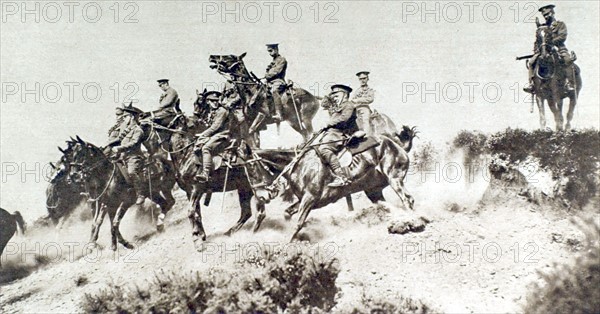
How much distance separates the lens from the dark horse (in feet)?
51.3

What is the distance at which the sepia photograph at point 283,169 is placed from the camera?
1238 cm

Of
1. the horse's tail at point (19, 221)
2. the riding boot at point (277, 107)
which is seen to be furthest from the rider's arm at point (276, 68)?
the horse's tail at point (19, 221)

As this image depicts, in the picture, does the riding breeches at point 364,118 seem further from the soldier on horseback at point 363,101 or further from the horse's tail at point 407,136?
the horse's tail at point 407,136

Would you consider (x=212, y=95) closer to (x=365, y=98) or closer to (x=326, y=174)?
(x=365, y=98)

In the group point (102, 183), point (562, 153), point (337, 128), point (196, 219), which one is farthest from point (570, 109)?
point (102, 183)

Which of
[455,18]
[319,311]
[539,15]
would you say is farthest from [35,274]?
[539,15]

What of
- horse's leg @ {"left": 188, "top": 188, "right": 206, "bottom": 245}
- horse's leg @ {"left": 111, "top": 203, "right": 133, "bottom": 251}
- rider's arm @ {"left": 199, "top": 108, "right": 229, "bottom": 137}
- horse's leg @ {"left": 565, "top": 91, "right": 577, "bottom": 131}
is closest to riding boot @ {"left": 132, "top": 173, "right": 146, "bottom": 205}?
horse's leg @ {"left": 111, "top": 203, "right": 133, "bottom": 251}

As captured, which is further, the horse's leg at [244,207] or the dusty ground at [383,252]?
the horse's leg at [244,207]

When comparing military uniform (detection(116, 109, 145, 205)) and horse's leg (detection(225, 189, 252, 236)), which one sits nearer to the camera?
horse's leg (detection(225, 189, 252, 236))

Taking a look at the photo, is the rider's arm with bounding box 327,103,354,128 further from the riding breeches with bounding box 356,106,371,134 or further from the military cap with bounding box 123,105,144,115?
the military cap with bounding box 123,105,144,115

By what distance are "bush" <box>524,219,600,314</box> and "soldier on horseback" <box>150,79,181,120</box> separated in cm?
910

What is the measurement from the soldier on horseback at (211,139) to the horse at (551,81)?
7.02m

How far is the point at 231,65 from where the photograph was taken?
15.9 metres

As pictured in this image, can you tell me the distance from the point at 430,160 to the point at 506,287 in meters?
4.78
